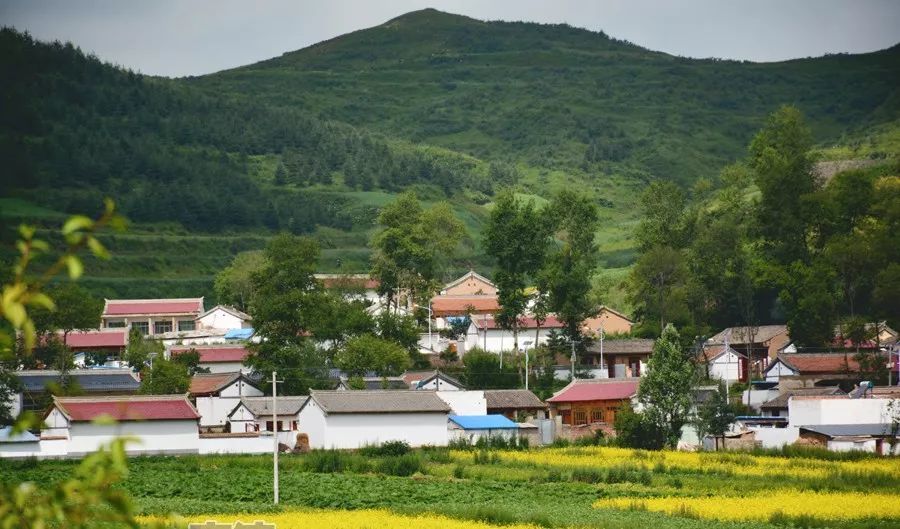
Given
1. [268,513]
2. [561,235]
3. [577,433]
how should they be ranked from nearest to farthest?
[268,513]
[577,433]
[561,235]

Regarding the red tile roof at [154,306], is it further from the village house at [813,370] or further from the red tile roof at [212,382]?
the village house at [813,370]

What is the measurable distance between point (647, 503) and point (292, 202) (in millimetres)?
108378

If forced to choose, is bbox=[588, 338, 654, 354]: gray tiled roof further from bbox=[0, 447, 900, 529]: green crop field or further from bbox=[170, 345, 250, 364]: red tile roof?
bbox=[0, 447, 900, 529]: green crop field

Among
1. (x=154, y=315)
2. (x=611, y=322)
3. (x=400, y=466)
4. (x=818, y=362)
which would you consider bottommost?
(x=400, y=466)

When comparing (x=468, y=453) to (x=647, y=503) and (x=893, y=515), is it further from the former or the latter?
(x=893, y=515)

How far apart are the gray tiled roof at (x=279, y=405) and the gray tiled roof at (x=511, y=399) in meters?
7.91

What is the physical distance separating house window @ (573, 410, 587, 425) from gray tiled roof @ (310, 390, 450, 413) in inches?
305

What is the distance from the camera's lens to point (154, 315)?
9688 centimetres

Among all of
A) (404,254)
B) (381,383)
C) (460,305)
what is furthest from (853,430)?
(460,305)

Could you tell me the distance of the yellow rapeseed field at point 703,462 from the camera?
145ft

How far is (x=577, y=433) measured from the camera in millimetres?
59562

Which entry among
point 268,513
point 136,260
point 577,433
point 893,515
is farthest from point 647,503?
point 136,260

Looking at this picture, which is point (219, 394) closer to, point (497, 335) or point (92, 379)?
point (92, 379)

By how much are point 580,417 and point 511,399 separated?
312 centimetres
